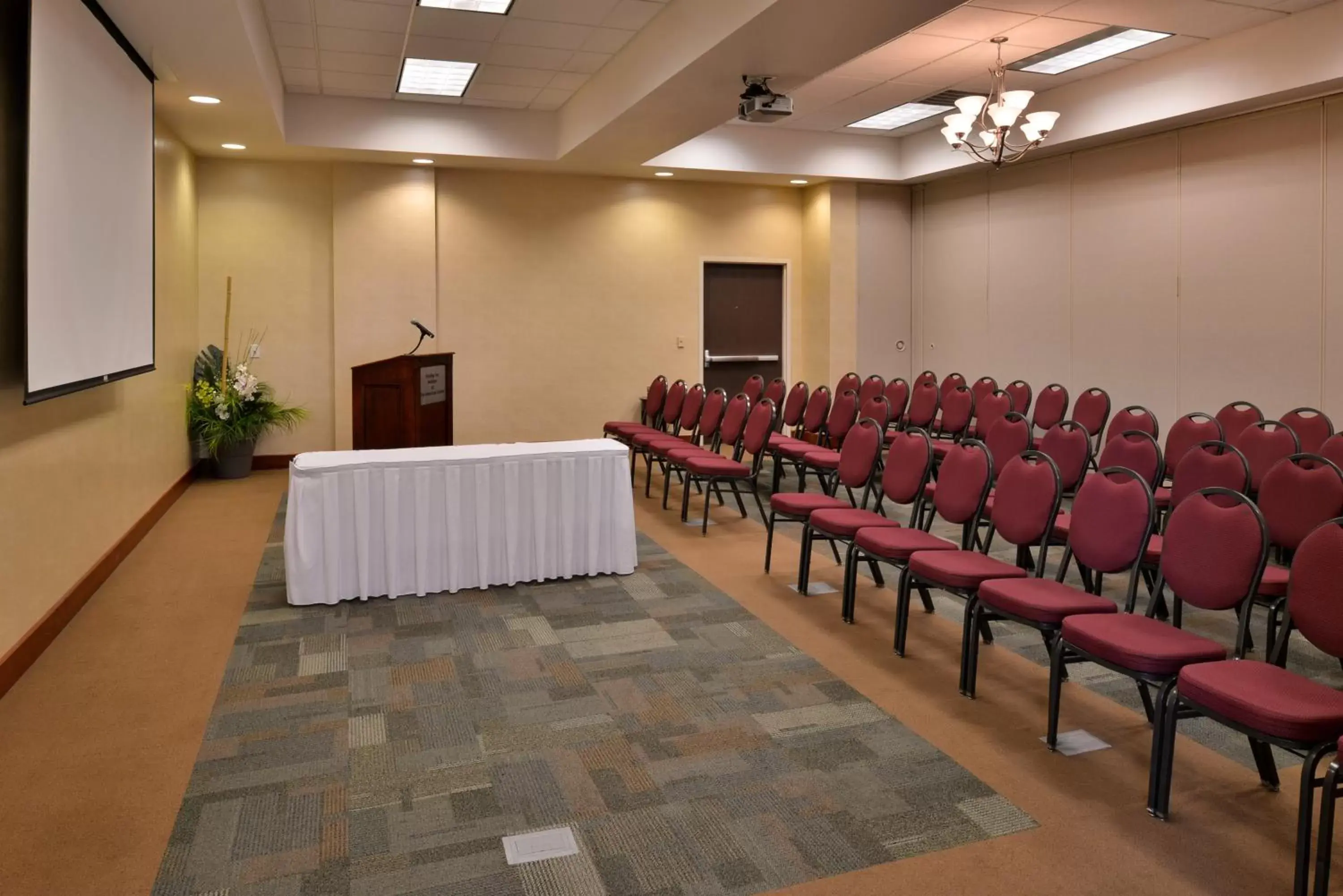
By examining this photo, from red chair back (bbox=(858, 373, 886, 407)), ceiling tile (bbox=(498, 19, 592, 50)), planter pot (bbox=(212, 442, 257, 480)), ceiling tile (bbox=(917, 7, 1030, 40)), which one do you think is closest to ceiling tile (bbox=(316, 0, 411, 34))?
ceiling tile (bbox=(498, 19, 592, 50))

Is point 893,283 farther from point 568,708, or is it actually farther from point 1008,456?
point 568,708

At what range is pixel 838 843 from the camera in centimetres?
282

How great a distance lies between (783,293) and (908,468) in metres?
7.18

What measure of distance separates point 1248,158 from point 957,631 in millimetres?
5328

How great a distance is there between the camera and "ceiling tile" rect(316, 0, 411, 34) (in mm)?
6508

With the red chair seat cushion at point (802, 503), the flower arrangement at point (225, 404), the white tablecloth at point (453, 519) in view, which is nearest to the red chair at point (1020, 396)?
the red chair seat cushion at point (802, 503)

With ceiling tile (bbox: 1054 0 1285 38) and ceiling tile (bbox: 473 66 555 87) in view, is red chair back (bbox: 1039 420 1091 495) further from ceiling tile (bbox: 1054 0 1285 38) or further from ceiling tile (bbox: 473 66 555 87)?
ceiling tile (bbox: 473 66 555 87)

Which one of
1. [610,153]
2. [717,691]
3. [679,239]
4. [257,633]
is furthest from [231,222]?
[717,691]

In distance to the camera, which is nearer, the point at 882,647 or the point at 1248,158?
the point at 882,647

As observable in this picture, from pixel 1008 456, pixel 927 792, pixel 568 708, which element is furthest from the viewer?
pixel 1008 456

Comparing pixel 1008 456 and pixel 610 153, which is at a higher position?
pixel 610 153

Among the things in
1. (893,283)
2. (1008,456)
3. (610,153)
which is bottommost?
(1008,456)

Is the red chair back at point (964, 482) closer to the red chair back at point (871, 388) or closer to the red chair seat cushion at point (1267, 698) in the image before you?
the red chair seat cushion at point (1267, 698)

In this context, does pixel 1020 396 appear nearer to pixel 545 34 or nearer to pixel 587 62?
pixel 587 62
